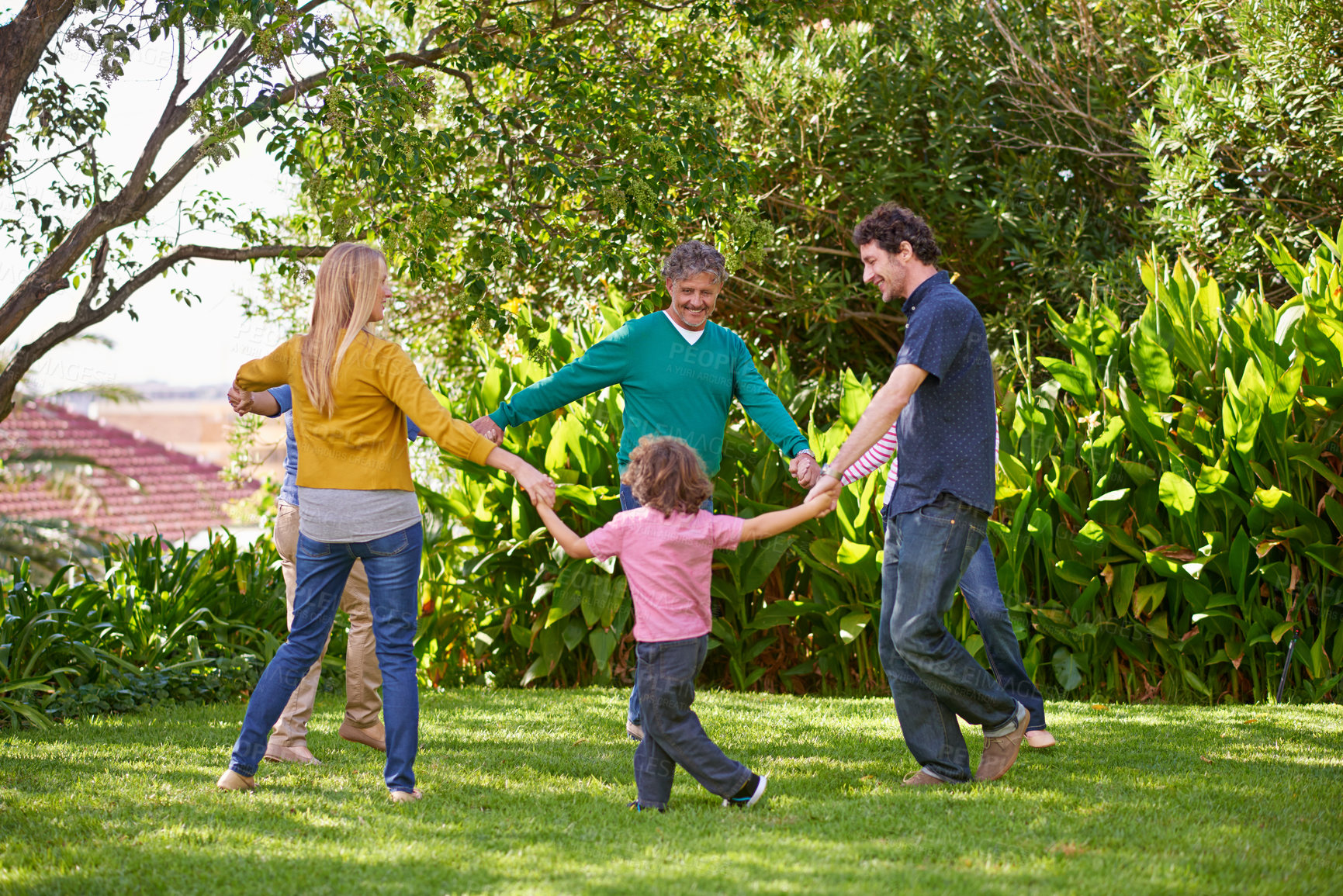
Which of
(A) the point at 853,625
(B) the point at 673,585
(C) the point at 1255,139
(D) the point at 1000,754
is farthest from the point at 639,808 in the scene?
(C) the point at 1255,139

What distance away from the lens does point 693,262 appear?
13.4ft

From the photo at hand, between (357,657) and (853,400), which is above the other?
(853,400)

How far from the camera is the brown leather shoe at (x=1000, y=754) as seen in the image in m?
3.67

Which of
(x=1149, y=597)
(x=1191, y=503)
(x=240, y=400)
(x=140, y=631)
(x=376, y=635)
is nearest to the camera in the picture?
(x=376, y=635)

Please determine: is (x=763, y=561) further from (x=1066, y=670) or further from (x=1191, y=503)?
(x=1191, y=503)

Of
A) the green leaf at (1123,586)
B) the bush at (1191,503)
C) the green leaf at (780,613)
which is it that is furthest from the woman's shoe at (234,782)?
the green leaf at (1123,586)

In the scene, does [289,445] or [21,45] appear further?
[21,45]

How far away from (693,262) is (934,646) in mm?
1553

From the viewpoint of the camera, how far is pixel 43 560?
14.7 metres

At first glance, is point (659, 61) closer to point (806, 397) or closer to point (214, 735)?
point (806, 397)

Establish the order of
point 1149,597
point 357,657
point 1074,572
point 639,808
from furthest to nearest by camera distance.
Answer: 1. point 1074,572
2. point 1149,597
3. point 357,657
4. point 639,808

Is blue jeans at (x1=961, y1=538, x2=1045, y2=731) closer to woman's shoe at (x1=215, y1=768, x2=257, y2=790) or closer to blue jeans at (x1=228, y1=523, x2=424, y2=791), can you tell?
blue jeans at (x1=228, y1=523, x2=424, y2=791)

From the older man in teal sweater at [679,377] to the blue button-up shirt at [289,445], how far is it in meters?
0.63

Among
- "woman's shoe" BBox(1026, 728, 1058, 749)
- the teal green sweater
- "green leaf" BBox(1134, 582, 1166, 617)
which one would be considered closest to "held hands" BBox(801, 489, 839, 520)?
the teal green sweater
